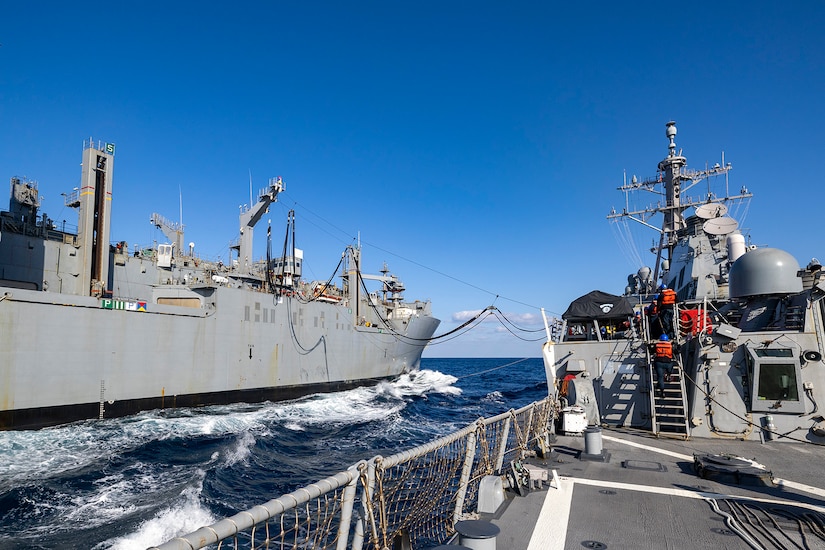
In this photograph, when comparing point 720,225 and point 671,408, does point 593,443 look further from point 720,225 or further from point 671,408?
point 720,225

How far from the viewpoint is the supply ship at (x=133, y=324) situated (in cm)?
1916

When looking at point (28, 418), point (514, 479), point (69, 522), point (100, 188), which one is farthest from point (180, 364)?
point (514, 479)

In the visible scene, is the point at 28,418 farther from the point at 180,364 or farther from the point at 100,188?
the point at 100,188

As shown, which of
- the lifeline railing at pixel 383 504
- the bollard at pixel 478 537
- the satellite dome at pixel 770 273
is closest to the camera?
the lifeline railing at pixel 383 504

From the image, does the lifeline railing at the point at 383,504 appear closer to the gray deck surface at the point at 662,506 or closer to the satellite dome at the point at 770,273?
the gray deck surface at the point at 662,506

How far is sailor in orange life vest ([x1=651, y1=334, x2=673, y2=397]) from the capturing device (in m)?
10.3

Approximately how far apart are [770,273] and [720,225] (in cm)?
824

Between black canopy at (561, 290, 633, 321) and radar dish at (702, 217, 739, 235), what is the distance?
709cm

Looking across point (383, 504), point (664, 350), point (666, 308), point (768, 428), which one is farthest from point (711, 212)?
point (383, 504)

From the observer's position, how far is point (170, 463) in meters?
14.6

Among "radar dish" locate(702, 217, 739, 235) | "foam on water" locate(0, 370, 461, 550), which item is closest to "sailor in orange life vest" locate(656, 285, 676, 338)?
"radar dish" locate(702, 217, 739, 235)

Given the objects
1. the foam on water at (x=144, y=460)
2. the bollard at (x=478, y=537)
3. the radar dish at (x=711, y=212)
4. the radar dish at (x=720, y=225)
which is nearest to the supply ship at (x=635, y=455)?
the bollard at (x=478, y=537)

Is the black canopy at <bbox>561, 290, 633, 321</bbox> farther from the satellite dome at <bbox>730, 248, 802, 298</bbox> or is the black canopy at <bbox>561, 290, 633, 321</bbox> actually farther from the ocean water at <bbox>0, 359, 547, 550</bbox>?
the ocean water at <bbox>0, 359, 547, 550</bbox>

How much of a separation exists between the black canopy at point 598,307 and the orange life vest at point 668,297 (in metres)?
1.96
